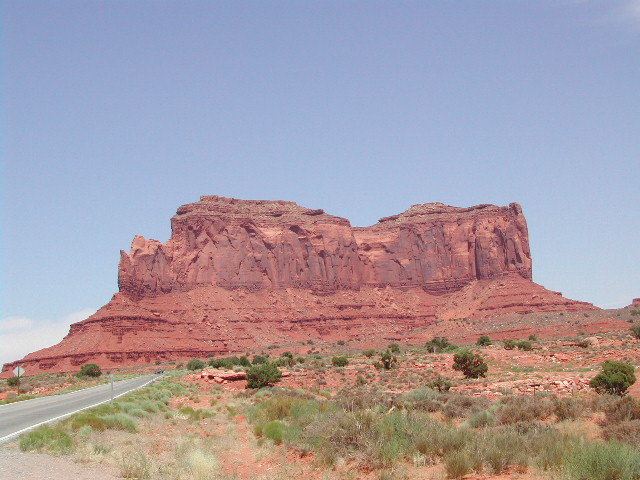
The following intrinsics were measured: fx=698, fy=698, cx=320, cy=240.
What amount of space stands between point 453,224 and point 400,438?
5148 inches

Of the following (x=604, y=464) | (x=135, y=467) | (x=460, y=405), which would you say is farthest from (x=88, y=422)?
(x=604, y=464)

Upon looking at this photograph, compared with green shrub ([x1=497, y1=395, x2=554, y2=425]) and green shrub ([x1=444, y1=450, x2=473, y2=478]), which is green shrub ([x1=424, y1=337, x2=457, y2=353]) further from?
green shrub ([x1=444, y1=450, x2=473, y2=478])

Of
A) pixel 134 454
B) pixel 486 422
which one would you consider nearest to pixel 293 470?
pixel 134 454

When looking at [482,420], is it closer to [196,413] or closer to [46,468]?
[46,468]

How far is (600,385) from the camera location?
1984 centimetres

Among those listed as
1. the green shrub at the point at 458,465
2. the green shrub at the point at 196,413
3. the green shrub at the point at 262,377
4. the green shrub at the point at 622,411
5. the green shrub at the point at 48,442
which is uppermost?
the green shrub at the point at 262,377

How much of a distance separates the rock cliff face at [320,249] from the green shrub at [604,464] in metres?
103

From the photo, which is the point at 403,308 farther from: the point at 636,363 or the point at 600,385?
the point at 600,385

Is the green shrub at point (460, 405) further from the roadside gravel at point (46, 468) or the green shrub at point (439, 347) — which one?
the green shrub at point (439, 347)

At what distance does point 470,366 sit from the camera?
101 ft

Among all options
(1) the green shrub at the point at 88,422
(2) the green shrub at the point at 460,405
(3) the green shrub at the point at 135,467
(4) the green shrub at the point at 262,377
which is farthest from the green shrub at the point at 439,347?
(3) the green shrub at the point at 135,467

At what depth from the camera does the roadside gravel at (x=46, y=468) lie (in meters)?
11.6

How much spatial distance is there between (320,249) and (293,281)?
30.2 feet

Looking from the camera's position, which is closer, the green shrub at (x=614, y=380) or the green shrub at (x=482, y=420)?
the green shrub at (x=482, y=420)
